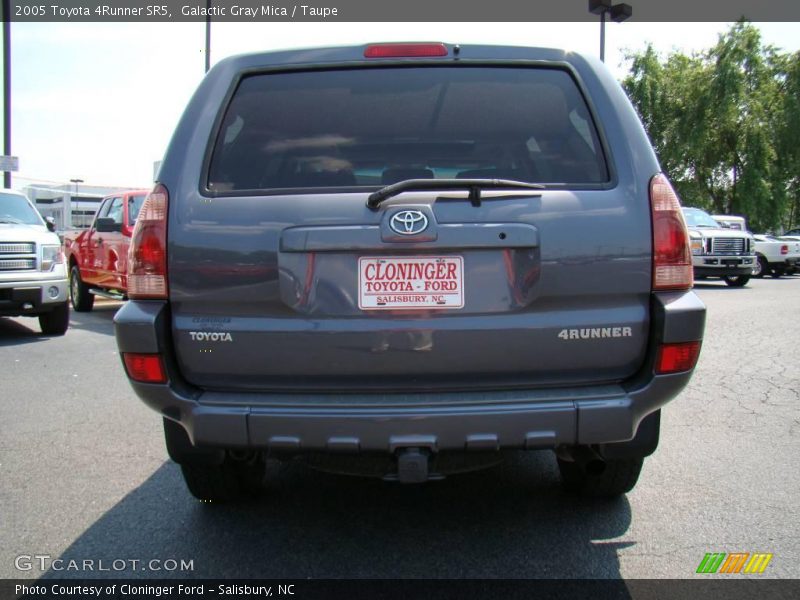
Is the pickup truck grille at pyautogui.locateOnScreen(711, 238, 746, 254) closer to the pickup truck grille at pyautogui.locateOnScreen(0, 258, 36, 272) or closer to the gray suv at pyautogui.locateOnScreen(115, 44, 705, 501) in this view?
the pickup truck grille at pyautogui.locateOnScreen(0, 258, 36, 272)

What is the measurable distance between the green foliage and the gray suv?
109ft

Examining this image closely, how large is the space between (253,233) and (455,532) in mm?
1575

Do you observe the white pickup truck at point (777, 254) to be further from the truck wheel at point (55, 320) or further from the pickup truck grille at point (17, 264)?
the pickup truck grille at point (17, 264)

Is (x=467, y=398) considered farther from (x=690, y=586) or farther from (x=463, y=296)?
(x=690, y=586)

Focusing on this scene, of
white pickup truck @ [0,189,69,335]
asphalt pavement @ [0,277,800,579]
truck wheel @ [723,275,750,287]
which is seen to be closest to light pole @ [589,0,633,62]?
truck wheel @ [723,275,750,287]

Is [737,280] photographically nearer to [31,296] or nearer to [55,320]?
[55,320]

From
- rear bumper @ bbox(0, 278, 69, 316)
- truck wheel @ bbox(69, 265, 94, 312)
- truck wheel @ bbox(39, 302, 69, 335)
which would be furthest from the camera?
truck wheel @ bbox(69, 265, 94, 312)

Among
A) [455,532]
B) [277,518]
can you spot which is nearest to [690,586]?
[455,532]

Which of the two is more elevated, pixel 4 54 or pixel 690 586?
pixel 4 54

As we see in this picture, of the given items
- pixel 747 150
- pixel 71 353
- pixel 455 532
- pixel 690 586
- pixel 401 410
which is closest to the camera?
pixel 401 410

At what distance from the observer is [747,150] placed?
32969mm

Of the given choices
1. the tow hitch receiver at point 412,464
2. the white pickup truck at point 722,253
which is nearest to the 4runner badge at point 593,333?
the tow hitch receiver at point 412,464

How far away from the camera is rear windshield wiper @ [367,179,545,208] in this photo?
2414 millimetres
